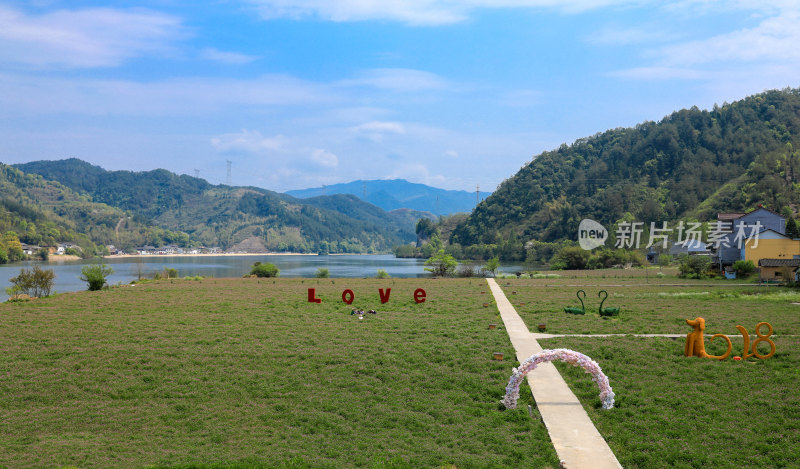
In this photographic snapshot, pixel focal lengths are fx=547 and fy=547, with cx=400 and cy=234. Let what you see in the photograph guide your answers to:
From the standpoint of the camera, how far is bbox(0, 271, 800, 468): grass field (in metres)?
8.26

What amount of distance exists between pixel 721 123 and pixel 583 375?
144m

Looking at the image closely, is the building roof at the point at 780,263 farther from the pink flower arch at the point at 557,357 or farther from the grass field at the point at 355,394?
the pink flower arch at the point at 557,357

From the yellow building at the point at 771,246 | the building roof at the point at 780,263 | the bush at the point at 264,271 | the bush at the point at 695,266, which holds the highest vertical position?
the yellow building at the point at 771,246

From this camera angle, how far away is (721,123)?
131500mm

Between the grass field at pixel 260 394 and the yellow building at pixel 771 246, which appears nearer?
the grass field at pixel 260 394

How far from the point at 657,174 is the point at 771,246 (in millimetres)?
91380

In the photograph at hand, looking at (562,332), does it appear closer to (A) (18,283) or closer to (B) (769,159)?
(A) (18,283)

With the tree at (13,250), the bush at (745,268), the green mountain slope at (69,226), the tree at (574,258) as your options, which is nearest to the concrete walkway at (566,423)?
the bush at (745,268)

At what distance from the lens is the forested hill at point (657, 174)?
9850 centimetres

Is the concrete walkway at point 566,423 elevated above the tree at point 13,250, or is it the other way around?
the tree at point 13,250

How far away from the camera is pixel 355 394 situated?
10969 millimetres

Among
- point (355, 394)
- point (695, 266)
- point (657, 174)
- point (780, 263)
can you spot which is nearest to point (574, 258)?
point (695, 266)

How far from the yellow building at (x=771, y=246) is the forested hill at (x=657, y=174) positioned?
4962 cm

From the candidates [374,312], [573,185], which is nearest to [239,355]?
[374,312]
